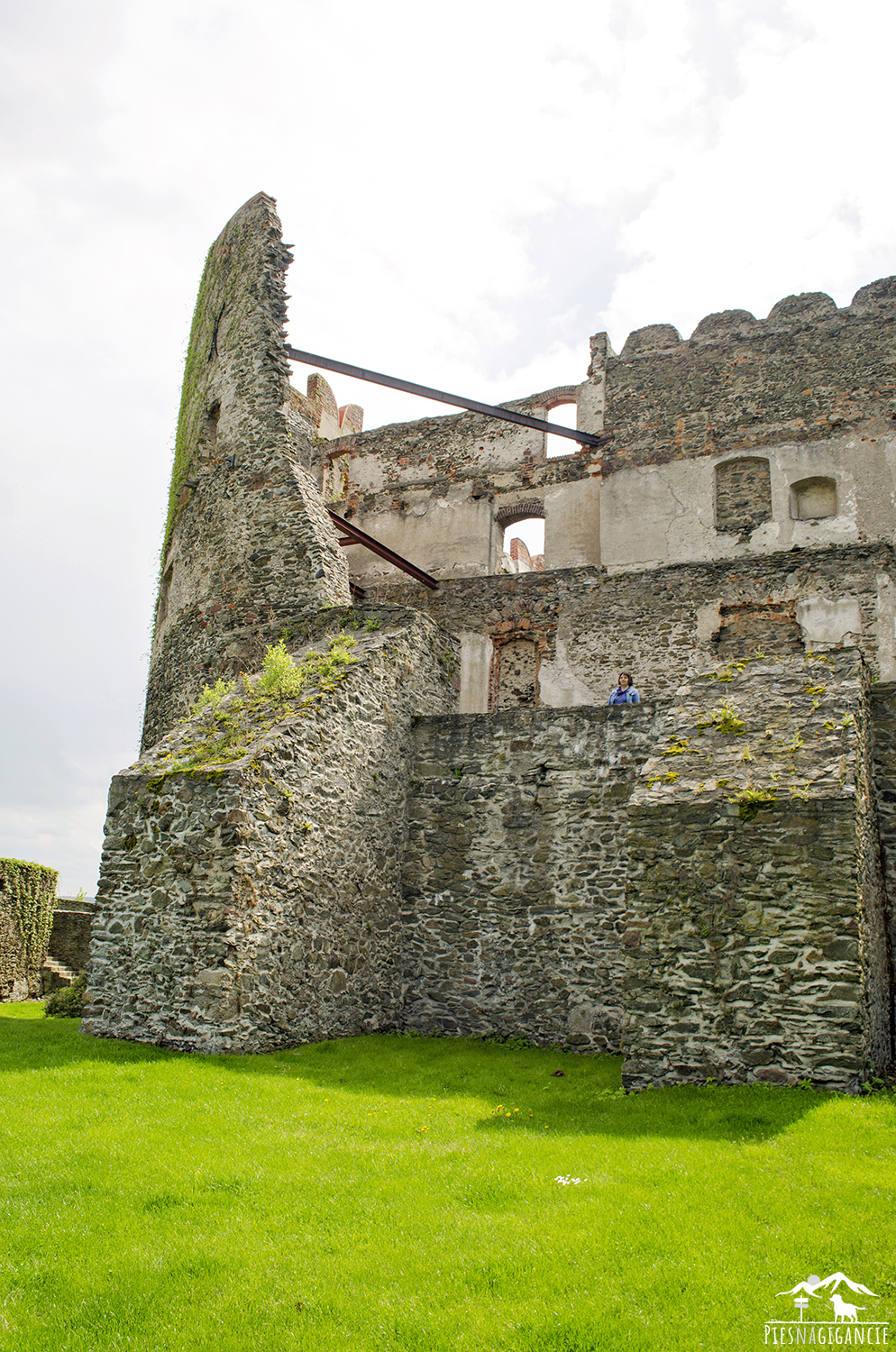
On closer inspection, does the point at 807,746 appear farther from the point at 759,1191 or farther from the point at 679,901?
the point at 759,1191

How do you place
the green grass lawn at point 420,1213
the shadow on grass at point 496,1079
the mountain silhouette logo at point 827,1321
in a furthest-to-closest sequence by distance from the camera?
the shadow on grass at point 496,1079
the green grass lawn at point 420,1213
the mountain silhouette logo at point 827,1321

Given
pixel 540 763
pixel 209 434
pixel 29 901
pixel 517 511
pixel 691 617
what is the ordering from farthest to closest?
pixel 517 511
pixel 29 901
pixel 691 617
pixel 209 434
pixel 540 763

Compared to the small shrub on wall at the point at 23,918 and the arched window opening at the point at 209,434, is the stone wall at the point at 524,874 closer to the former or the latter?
the arched window opening at the point at 209,434

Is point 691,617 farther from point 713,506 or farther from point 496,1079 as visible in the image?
point 496,1079

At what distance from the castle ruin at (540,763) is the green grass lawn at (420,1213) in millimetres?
1055

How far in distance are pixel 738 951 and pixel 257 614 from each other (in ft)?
28.5

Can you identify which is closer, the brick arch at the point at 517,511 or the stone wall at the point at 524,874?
the stone wall at the point at 524,874

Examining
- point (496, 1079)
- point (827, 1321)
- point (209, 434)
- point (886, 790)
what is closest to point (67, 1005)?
point (496, 1079)

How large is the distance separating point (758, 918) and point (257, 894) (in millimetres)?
4371

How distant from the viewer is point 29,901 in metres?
19.5

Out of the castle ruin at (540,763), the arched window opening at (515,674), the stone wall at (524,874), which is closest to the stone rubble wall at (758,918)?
the castle ruin at (540,763)

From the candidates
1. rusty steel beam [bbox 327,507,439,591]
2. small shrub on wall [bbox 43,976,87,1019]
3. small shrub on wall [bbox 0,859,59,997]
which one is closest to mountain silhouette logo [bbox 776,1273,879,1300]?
small shrub on wall [bbox 43,976,87,1019]

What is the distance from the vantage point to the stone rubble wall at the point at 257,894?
26.8 ft

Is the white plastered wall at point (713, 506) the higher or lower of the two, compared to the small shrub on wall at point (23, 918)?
Result: higher
